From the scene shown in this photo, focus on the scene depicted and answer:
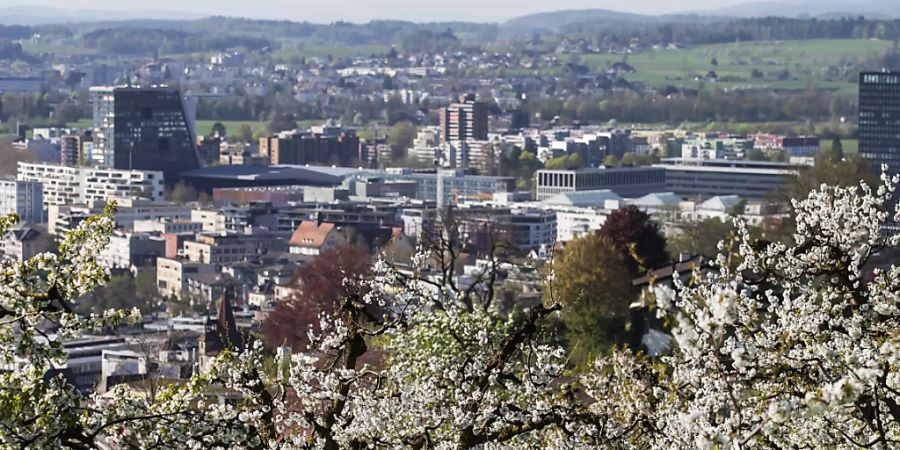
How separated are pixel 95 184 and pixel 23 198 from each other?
12.4ft

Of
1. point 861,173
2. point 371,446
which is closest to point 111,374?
point 861,173

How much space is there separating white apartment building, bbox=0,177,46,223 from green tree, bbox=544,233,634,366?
43.5 metres

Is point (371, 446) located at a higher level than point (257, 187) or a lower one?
higher

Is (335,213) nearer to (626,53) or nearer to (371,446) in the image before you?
(371,446)

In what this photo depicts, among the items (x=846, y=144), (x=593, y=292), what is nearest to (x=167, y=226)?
(x=846, y=144)

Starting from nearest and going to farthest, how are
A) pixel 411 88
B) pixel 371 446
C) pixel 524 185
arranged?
pixel 371 446 < pixel 524 185 < pixel 411 88

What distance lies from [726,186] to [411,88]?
7411 cm

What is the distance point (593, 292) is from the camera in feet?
88.8

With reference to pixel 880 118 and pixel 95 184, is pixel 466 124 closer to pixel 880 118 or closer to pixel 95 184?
pixel 95 184

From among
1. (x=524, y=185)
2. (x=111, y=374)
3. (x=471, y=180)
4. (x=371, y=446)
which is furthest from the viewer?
(x=524, y=185)

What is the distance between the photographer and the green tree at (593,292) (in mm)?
25062

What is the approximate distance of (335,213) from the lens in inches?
2373

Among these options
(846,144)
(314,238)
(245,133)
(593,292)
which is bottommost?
(245,133)

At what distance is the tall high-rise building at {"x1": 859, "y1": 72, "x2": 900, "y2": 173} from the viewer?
70.9 metres
